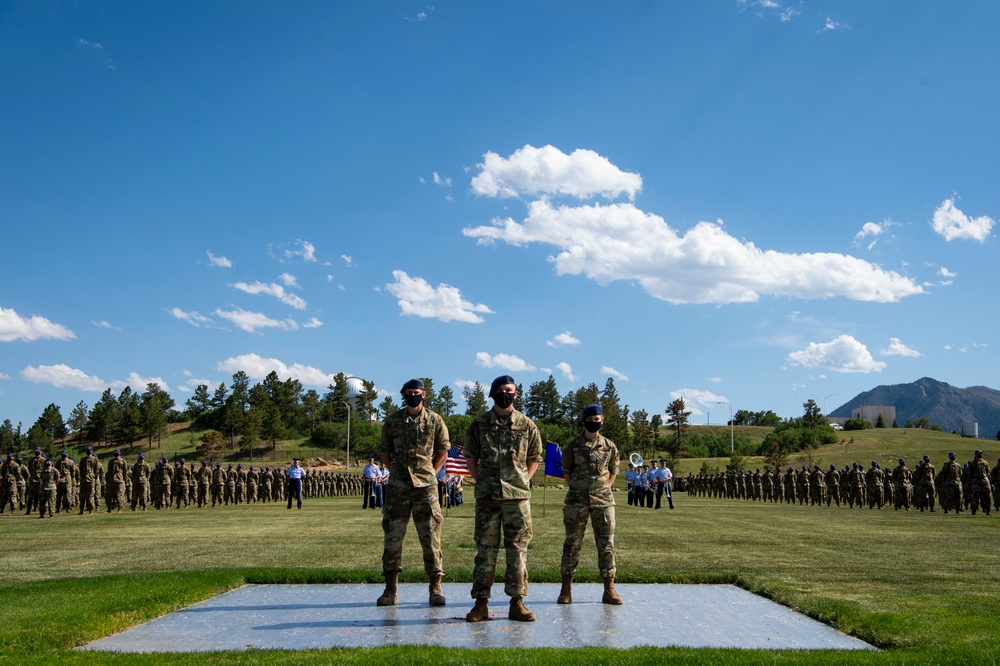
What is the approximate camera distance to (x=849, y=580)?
10.8 metres

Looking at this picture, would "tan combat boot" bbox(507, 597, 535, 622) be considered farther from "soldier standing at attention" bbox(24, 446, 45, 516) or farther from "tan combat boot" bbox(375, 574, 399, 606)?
"soldier standing at attention" bbox(24, 446, 45, 516)

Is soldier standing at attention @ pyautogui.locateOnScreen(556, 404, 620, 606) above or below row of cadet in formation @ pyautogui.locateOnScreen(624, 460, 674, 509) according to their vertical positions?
above

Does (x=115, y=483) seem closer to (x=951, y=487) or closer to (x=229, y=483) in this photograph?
(x=229, y=483)

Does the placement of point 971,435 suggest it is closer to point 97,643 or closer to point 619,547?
point 619,547

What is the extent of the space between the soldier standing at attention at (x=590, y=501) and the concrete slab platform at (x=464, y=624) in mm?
340

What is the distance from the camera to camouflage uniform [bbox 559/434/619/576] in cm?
868

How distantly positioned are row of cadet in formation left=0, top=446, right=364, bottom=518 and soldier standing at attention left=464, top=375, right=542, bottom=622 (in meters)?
24.8

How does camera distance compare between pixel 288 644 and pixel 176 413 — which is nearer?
pixel 288 644

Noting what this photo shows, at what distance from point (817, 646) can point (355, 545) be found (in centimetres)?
1022

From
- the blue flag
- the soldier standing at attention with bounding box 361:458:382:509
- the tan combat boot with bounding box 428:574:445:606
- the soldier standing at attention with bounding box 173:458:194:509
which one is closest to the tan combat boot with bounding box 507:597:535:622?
the tan combat boot with bounding box 428:574:445:606

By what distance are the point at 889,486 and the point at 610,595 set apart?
121ft

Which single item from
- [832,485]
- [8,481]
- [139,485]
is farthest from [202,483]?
[832,485]

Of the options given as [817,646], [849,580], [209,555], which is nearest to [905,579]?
[849,580]

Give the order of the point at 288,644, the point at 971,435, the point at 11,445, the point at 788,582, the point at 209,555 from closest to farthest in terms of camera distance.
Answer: the point at 288,644, the point at 788,582, the point at 209,555, the point at 11,445, the point at 971,435
